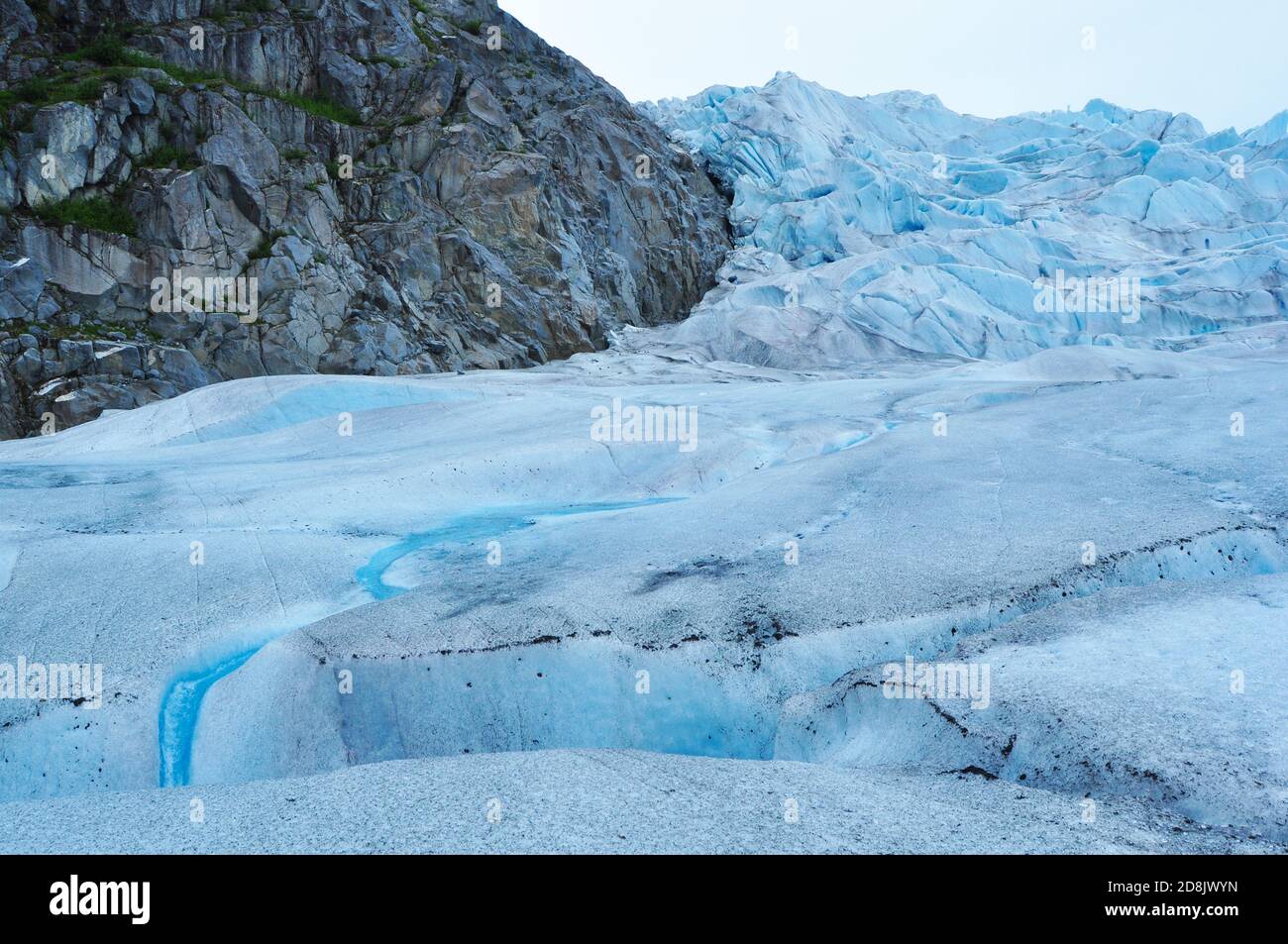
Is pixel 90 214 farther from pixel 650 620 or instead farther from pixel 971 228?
pixel 971 228

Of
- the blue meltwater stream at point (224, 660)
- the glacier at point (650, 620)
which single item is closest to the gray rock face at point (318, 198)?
the glacier at point (650, 620)

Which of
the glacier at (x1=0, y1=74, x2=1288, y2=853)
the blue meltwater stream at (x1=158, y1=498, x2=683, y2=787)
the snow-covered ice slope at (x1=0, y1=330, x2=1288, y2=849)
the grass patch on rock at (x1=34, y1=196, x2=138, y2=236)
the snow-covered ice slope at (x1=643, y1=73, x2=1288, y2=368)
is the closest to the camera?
the glacier at (x1=0, y1=74, x2=1288, y2=853)

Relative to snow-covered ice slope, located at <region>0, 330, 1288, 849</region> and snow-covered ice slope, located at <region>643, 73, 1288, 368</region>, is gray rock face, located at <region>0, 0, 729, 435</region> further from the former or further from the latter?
snow-covered ice slope, located at <region>0, 330, 1288, 849</region>

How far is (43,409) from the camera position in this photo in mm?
15000

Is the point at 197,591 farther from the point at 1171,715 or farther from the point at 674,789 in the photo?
the point at 1171,715

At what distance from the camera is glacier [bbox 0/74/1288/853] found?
9.66 ft

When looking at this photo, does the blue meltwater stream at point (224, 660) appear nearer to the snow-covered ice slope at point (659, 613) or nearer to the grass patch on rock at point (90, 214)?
the snow-covered ice slope at point (659, 613)

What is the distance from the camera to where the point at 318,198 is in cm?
1880

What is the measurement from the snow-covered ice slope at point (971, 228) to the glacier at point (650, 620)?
11.2 m

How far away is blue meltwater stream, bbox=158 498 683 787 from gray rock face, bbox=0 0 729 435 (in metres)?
12.0

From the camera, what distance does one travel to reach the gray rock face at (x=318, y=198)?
53.3ft

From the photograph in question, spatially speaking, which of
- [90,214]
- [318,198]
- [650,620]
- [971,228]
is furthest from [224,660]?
[971,228]

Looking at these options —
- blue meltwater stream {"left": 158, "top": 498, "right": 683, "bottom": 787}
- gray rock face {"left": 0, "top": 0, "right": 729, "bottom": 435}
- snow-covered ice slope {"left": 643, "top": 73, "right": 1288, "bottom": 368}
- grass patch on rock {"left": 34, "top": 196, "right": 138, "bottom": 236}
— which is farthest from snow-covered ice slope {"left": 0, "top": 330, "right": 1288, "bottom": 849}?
snow-covered ice slope {"left": 643, "top": 73, "right": 1288, "bottom": 368}
